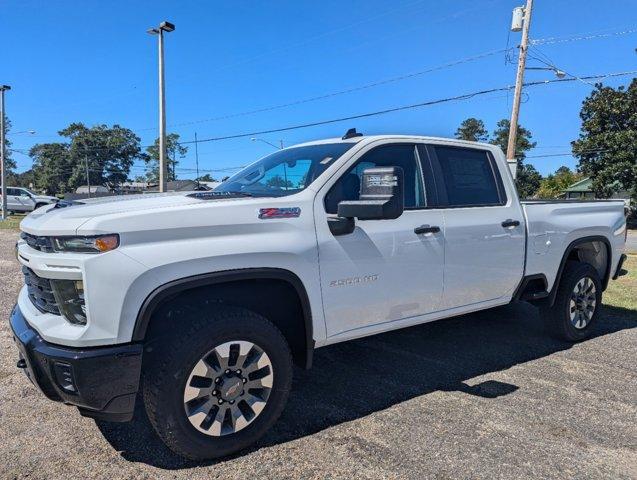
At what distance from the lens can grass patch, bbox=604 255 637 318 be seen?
7.05 m

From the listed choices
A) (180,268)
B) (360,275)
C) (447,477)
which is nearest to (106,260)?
(180,268)

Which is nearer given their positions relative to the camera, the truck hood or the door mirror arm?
the truck hood

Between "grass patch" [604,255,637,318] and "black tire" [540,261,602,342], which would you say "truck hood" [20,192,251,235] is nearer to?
"black tire" [540,261,602,342]

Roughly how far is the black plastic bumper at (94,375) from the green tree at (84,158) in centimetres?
8092

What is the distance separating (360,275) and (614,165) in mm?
33989

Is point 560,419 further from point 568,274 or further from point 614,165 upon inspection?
point 614,165

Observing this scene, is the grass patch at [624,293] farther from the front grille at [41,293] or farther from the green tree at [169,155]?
the green tree at [169,155]

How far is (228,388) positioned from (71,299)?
993 millimetres

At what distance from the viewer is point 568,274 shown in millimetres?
5215

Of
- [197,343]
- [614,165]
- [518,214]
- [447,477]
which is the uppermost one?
[614,165]

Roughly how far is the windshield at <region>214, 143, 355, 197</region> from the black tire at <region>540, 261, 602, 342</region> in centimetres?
291

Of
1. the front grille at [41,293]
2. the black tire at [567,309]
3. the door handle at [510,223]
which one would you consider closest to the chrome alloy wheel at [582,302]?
the black tire at [567,309]

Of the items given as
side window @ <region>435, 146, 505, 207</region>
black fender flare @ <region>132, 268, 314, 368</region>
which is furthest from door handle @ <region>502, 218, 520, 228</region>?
black fender flare @ <region>132, 268, 314, 368</region>

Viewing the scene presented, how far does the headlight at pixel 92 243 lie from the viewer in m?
2.60
